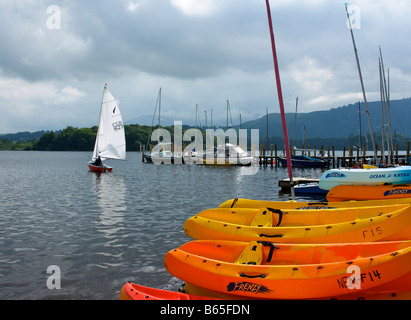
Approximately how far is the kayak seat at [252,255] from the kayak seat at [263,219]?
1.83 meters

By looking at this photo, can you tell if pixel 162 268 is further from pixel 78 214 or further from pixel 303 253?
pixel 78 214

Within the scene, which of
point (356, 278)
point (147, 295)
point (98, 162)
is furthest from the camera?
point (98, 162)

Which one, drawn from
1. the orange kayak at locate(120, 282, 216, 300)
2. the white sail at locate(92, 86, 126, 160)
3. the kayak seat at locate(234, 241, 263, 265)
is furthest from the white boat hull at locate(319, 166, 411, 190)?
the white sail at locate(92, 86, 126, 160)

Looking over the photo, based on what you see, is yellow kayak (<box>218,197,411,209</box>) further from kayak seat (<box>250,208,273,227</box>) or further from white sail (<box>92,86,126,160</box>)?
white sail (<box>92,86,126,160</box>)

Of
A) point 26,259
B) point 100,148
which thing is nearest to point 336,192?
point 26,259

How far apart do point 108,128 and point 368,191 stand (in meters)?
39.2

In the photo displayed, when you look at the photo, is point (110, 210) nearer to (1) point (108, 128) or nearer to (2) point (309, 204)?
(2) point (309, 204)

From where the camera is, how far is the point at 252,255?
25.0 feet

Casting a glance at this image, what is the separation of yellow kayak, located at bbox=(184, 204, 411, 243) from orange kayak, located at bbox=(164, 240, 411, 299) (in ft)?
3.82

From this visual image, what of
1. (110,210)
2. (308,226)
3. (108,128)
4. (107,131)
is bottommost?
(110,210)

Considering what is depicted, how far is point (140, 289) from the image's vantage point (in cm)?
627

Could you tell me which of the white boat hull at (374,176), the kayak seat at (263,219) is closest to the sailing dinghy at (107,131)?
the white boat hull at (374,176)

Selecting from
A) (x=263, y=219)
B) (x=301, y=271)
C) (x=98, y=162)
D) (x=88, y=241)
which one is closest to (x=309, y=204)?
(x=263, y=219)

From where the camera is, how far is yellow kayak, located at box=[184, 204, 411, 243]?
823 cm
